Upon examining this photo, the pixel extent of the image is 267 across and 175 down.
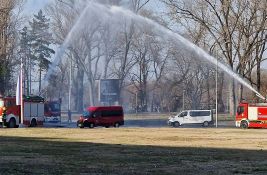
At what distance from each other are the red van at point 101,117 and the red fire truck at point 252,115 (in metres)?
13.1

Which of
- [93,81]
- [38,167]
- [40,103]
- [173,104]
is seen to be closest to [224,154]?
[38,167]

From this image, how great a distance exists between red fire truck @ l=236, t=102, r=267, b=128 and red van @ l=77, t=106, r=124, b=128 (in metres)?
13.1

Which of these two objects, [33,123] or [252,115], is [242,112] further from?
[33,123]

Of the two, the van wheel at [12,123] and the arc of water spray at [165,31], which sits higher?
the arc of water spray at [165,31]

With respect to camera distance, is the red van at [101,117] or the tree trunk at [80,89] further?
the tree trunk at [80,89]

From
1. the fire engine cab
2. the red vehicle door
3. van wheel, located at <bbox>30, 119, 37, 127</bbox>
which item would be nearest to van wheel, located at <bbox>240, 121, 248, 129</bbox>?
the red vehicle door

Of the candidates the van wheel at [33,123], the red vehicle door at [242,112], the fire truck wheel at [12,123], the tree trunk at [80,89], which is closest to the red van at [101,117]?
the van wheel at [33,123]

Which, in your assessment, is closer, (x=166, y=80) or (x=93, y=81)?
(x=93, y=81)

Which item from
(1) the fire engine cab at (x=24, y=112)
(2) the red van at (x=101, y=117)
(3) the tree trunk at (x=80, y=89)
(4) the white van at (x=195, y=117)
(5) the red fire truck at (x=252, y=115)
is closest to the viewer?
(1) the fire engine cab at (x=24, y=112)

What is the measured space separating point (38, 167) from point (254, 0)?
64.5 metres

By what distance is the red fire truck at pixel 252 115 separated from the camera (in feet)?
210

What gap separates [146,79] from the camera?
12719 centimetres

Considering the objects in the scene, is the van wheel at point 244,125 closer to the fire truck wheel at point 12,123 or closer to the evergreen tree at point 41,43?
the fire truck wheel at point 12,123

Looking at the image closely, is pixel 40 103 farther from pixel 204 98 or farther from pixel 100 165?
pixel 204 98
